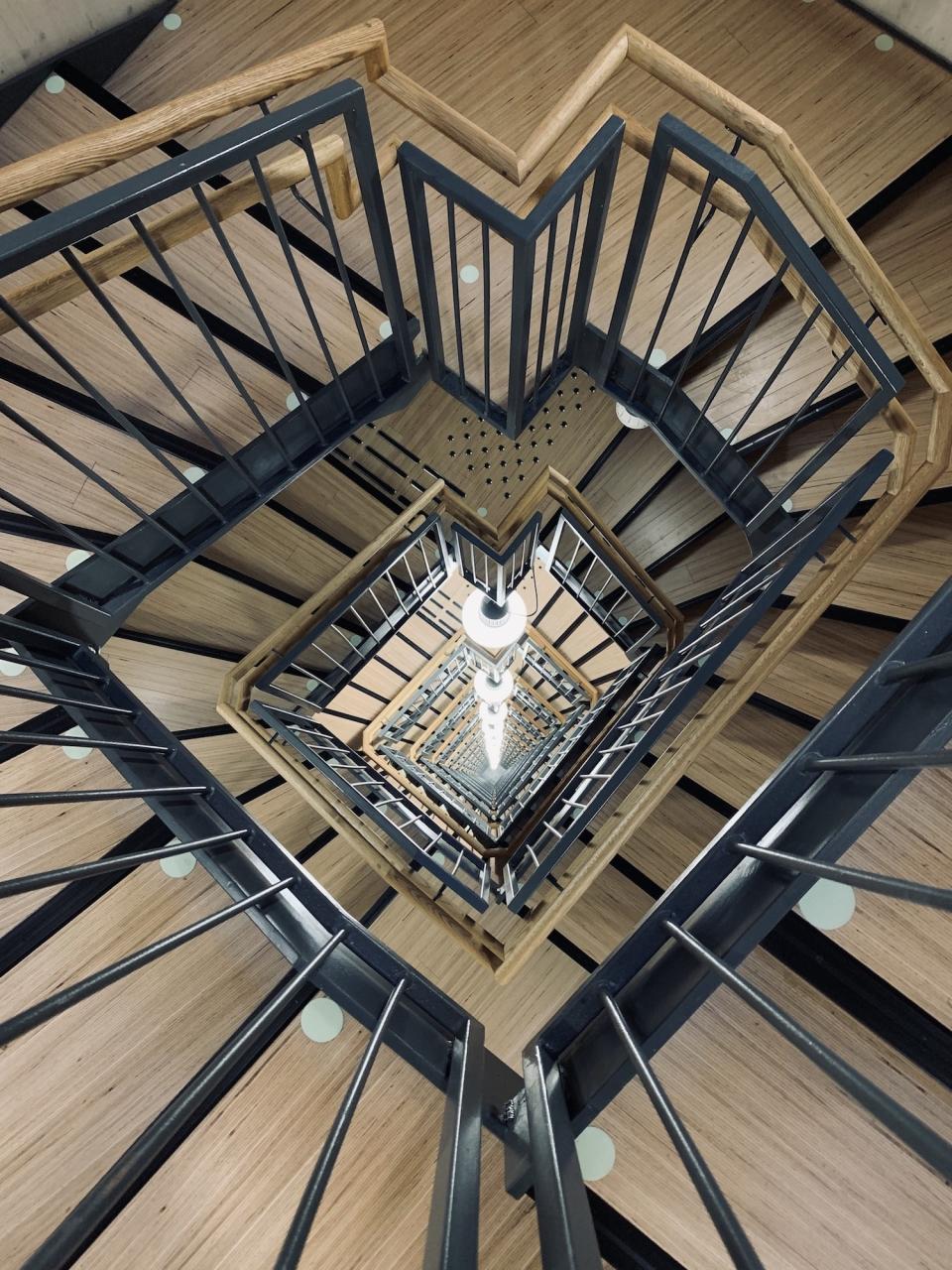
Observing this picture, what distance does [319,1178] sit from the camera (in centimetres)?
90

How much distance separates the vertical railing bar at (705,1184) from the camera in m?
0.78

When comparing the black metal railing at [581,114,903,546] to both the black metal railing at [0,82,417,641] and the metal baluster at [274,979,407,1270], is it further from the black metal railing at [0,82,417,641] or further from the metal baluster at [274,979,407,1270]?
the metal baluster at [274,979,407,1270]

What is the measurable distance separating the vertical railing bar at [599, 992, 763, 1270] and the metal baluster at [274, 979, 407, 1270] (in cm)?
41

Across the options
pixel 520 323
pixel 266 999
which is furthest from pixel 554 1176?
pixel 520 323

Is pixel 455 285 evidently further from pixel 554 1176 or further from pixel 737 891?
pixel 554 1176

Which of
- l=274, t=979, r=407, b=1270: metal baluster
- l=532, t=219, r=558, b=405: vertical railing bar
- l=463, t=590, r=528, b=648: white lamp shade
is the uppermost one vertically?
l=532, t=219, r=558, b=405: vertical railing bar

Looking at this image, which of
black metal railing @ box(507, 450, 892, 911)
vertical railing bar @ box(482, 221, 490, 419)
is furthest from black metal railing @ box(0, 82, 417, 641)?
black metal railing @ box(507, 450, 892, 911)

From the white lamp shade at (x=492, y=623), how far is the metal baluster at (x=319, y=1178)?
5.10 ft

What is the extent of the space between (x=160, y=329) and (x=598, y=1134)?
8.63 feet

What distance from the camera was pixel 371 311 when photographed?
279cm

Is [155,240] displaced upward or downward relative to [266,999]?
upward

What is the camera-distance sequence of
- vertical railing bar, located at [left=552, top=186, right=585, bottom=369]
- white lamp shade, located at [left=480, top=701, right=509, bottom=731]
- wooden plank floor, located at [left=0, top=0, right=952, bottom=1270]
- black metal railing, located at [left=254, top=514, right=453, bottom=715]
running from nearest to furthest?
wooden plank floor, located at [left=0, top=0, right=952, bottom=1270]
vertical railing bar, located at [left=552, top=186, right=585, bottom=369]
white lamp shade, located at [left=480, top=701, right=509, bottom=731]
black metal railing, located at [left=254, top=514, right=453, bottom=715]

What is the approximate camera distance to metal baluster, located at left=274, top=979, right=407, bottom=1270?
794 mm

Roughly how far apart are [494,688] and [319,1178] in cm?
254
